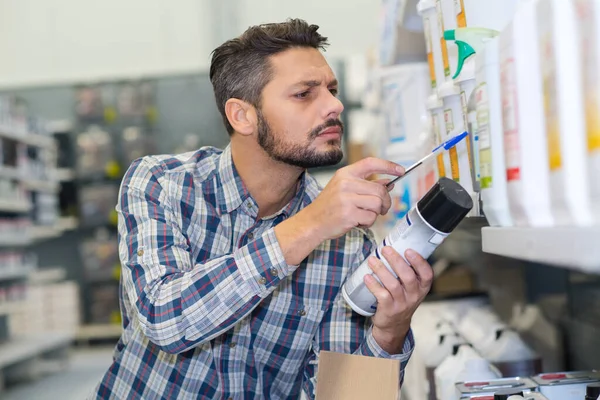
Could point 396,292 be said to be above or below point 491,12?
below

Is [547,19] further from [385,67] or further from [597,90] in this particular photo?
[385,67]

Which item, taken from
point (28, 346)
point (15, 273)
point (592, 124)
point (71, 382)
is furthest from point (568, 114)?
point (15, 273)

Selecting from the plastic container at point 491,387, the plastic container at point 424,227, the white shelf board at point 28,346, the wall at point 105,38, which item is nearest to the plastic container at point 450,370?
the plastic container at point 491,387

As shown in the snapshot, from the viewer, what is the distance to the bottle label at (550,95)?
0.75 metres

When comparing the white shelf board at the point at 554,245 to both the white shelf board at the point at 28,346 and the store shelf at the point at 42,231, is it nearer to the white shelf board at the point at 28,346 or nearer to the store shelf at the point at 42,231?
the white shelf board at the point at 28,346

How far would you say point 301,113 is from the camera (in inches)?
63.4

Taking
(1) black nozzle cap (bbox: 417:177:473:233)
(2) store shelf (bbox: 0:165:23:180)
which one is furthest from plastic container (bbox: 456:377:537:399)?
(2) store shelf (bbox: 0:165:23:180)

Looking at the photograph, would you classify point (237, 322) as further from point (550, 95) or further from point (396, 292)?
point (550, 95)

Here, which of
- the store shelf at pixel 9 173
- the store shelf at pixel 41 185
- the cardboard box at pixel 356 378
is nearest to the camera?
the cardboard box at pixel 356 378

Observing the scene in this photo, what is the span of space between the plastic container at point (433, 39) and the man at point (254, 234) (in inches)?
9.2

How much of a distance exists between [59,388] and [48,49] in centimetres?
399

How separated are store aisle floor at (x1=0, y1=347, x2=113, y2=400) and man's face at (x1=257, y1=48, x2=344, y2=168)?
410 cm

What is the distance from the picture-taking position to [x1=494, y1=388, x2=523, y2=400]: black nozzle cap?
1159mm

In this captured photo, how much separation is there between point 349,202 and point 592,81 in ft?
1.81
